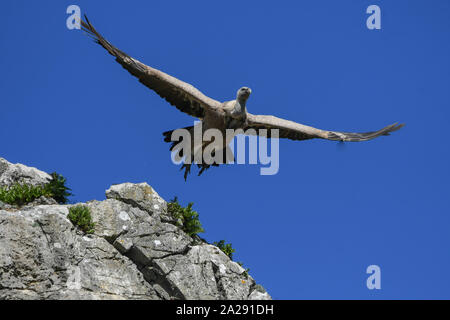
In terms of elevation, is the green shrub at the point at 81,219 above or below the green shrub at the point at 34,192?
below

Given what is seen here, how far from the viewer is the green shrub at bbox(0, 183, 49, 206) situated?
12273 mm

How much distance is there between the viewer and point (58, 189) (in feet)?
43.6

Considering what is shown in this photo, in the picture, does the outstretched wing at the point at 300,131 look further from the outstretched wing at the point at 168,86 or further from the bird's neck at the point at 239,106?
the outstretched wing at the point at 168,86

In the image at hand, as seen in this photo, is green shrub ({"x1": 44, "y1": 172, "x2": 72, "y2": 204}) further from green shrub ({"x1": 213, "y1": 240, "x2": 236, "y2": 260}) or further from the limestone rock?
green shrub ({"x1": 213, "y1": 240, "x2": 236, "y2": 260})

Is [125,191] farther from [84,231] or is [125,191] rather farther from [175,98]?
[175,98]

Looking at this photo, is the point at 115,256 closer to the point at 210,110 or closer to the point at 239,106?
the point at 210,110

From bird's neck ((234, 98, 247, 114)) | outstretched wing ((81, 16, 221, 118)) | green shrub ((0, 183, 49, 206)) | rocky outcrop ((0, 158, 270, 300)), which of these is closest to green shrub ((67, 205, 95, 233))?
rocky outcrop ((0, 158, 270, 300))

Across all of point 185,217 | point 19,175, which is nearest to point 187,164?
point 185,217

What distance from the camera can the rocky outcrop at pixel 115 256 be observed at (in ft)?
34.6

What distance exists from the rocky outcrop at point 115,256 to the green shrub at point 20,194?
1.04ft

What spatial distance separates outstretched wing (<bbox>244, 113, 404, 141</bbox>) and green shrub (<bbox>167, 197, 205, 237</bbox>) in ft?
8.63

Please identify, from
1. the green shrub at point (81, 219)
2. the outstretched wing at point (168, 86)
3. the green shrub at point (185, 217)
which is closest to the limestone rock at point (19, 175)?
the green shrub at point (81, 219)

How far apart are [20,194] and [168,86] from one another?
4.38 m
